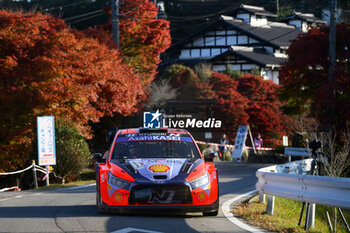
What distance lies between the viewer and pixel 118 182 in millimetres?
10008

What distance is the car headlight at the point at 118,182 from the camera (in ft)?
32.4

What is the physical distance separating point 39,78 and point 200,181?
42.5ft

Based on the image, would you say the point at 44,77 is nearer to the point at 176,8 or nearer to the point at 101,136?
the point at 101,136

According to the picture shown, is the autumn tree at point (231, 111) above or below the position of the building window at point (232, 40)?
below

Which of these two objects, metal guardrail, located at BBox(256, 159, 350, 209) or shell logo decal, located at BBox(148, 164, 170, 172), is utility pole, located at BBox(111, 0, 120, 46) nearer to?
metal guardrail, located at BBox(256, 159, 350, 209)

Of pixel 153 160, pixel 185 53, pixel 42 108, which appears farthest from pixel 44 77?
pixel 185 53

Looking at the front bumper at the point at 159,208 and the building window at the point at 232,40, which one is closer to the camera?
the front bumper at the point at 159,208

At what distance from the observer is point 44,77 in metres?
21.6

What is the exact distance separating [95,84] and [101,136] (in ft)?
34.4

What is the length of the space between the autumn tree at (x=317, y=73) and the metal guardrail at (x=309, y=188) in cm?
1545

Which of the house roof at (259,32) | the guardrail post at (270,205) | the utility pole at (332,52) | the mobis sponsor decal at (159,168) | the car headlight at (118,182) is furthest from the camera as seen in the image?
the house roof at (259,32)

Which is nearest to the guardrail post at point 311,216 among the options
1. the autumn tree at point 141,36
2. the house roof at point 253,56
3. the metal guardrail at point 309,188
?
the metal guardrail at point 309,188

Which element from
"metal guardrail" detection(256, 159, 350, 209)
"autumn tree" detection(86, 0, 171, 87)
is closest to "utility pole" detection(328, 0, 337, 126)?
"autumn tree" detection(86, 0, 171, 87)

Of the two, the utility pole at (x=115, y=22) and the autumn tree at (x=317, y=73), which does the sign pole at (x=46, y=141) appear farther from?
the autumn tree at (x=317, y=73)
